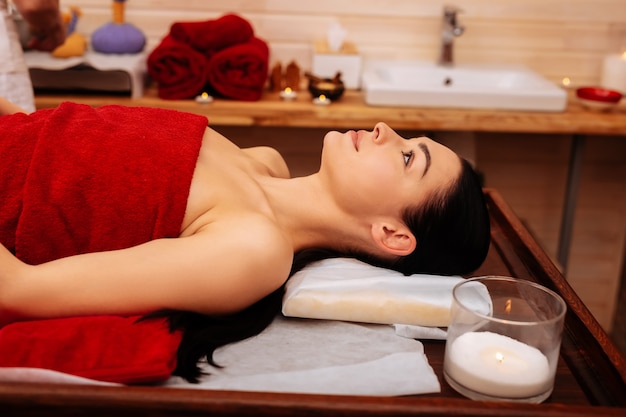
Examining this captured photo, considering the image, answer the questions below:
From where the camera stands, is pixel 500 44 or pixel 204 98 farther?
pixel 500 44

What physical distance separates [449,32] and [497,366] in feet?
6.27

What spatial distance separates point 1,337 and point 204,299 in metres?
0.33

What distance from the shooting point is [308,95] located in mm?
2582

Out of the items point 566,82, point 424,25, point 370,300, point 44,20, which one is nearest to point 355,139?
point 370,300

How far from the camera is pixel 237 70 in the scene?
241cm

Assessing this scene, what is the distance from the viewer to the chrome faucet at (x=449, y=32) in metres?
2.69

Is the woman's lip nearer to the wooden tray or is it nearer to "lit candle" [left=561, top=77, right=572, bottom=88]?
the wooden tray

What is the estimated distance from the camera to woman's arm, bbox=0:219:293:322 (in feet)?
3.79

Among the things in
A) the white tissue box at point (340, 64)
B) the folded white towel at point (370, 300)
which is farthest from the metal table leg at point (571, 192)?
the folded white towel at point (370, 300)

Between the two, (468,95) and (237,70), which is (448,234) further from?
(237,70)

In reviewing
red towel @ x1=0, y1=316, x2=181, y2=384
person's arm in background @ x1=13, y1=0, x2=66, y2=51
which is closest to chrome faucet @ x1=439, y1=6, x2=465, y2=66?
person's arm in background @ x1=13, y1=0, x2=66, y2=51

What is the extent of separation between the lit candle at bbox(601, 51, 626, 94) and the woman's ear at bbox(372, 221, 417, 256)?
5.64 feet

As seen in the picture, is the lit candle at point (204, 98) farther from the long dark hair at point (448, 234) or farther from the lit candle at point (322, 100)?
the long dark hair at point (448, 234)

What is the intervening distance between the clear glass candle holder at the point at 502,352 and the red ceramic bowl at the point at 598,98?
5.03ft
